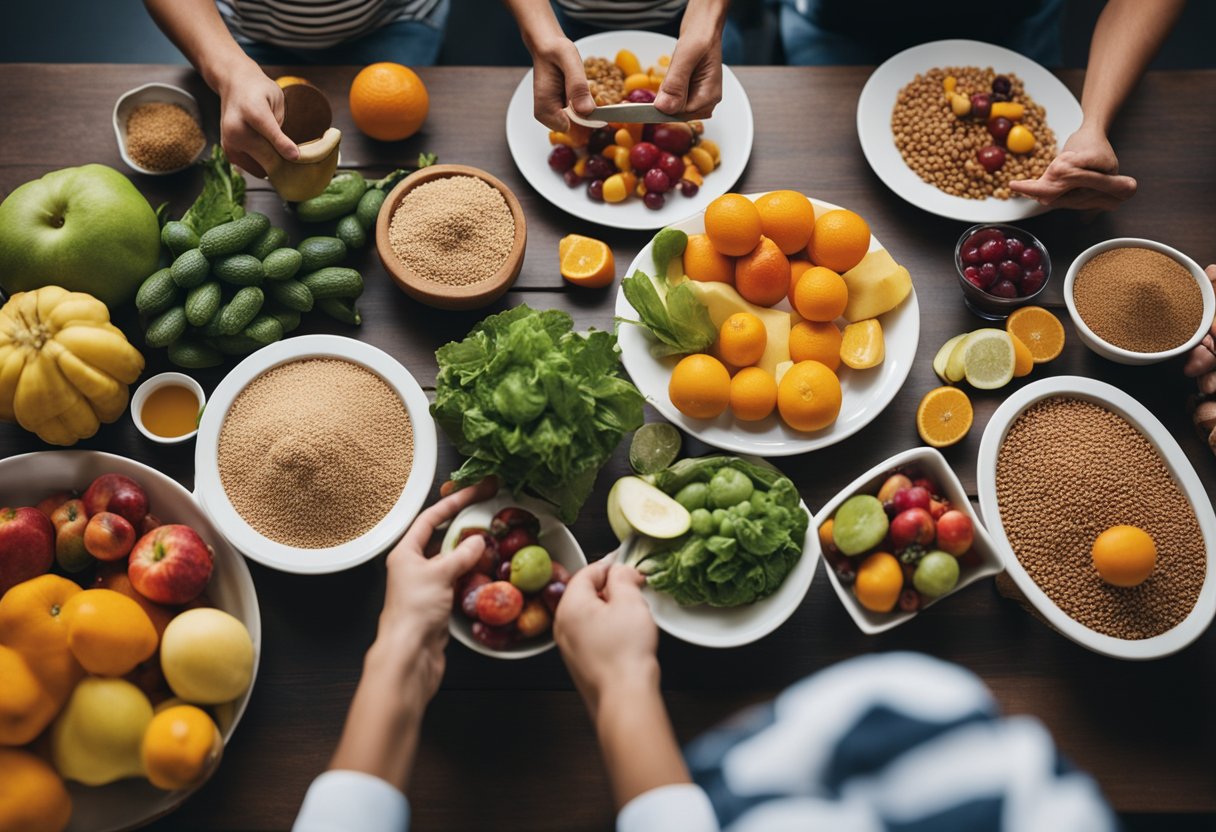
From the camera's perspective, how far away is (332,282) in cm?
132

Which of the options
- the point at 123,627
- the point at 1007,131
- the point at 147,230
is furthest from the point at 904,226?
the point at 123,627

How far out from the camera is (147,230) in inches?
50.7

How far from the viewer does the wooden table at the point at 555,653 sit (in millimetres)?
1188

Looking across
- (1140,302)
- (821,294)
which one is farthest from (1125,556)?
(821,294)

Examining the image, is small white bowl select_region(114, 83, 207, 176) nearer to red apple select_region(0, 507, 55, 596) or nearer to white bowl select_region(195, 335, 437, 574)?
white bowl select_region(195, 335, 437, 574)

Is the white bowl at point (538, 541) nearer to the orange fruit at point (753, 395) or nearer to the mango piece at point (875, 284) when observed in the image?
the orange fruit at point (753, 395)

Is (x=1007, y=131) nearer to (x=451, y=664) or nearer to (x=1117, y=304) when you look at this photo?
(x=1117, y=304)

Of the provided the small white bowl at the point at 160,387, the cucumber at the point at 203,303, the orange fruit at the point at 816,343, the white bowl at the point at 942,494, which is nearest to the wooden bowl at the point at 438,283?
the cucumber at the point at 203,303

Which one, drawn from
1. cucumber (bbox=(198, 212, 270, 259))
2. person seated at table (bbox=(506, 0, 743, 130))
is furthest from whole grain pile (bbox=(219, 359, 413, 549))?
person seated at table (bbox=(506, 0, 743, 130))

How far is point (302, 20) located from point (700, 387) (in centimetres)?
111

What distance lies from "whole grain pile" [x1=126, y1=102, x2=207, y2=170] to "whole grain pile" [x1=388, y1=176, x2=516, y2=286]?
433 millimetres

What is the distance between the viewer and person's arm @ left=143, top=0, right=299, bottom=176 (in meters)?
1.27

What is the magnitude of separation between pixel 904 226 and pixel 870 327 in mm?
296

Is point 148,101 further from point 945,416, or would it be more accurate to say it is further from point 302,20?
point 945,416
